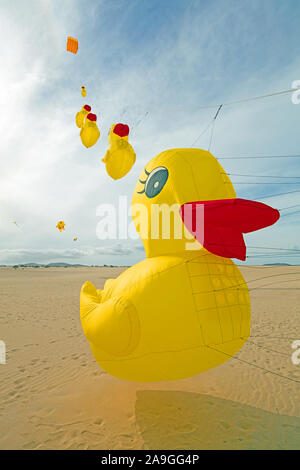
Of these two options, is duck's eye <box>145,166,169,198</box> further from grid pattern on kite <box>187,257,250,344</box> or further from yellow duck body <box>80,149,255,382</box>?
grid pattern on kite <box>187,257,250,344</box>

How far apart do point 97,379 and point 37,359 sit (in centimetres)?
185

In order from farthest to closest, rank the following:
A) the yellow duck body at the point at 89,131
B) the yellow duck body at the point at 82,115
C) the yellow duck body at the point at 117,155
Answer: the yellow duck body at the point at 82,115 → the yellow duck body at the point at 89,131 → the yellow duck body at the point at 117,155

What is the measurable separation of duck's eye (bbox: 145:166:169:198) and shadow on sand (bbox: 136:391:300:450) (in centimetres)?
325

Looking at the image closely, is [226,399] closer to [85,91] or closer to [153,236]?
[153,236]

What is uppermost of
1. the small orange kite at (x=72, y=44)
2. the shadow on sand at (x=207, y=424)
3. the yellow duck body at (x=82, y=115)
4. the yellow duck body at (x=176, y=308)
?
the small orange kite at (x=72, y=44)

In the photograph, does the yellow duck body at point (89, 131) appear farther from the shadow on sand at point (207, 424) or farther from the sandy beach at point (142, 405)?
the shadow on sand at point (207, 424)

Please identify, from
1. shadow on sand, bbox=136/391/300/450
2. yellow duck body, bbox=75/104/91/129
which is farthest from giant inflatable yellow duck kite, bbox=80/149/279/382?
yellow duck body, bbox=75/104/91/129

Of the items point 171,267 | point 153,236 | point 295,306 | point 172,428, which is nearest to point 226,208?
point 171,267

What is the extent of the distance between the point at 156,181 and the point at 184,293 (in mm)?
1543

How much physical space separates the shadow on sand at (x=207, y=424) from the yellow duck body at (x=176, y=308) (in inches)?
43.0

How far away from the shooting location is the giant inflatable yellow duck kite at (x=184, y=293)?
2611 mm

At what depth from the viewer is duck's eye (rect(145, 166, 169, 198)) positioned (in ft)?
10.4

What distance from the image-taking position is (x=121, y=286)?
2941 millimetres

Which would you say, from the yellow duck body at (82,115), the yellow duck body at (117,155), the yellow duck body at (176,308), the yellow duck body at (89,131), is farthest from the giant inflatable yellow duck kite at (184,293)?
the yellow duck body at (82,115)
